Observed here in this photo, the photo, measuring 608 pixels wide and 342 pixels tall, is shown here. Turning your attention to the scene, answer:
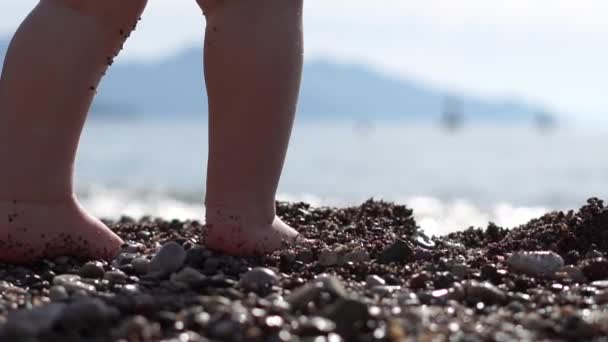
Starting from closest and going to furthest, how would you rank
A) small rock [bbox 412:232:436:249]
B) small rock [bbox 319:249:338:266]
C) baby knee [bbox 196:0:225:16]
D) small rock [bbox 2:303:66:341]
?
small rock [bbox 2:303:66:341] < small rock [bbox 319:249:338:266] < baby knee [bbox 196:0:225:16] < small rock [bbox 412:232:436:249]

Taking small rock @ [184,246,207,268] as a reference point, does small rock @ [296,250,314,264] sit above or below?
above

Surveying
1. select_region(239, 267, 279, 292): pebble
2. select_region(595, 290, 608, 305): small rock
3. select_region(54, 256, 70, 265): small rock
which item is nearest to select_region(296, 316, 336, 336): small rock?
select_region(239, 267, 279, 292): pebble

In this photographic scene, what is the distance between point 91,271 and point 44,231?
32 centimetres

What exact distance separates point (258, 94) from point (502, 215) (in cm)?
441

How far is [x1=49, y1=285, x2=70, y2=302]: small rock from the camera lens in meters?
2.41

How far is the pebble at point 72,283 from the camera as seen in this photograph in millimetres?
2529

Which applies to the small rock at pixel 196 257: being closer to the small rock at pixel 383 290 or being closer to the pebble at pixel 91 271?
the pebble at pixel 91 271

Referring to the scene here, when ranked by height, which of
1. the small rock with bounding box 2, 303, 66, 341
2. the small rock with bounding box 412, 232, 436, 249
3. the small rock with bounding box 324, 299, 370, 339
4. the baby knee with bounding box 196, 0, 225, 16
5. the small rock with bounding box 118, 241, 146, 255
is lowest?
the small rock with bounding box 2, 303, 66, 341

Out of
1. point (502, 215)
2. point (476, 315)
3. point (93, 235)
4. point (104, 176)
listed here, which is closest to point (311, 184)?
point (104, 176)

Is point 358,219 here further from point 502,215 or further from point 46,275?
point 502,215

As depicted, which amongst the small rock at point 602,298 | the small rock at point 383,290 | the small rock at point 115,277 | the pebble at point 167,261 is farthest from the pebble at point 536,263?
the small rock at point 115,277

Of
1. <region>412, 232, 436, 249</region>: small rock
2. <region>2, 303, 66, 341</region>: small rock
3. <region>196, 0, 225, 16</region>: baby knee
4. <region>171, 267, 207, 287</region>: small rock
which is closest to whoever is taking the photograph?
<region>2, 303, 66, 341</region>: small rock

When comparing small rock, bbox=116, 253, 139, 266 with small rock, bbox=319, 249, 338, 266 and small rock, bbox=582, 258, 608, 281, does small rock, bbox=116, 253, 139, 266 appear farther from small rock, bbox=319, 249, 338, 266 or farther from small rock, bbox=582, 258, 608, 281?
small rock, bbox=582, 258, 608, 281

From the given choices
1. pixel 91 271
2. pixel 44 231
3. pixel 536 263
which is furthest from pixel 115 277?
pixel 536 263
